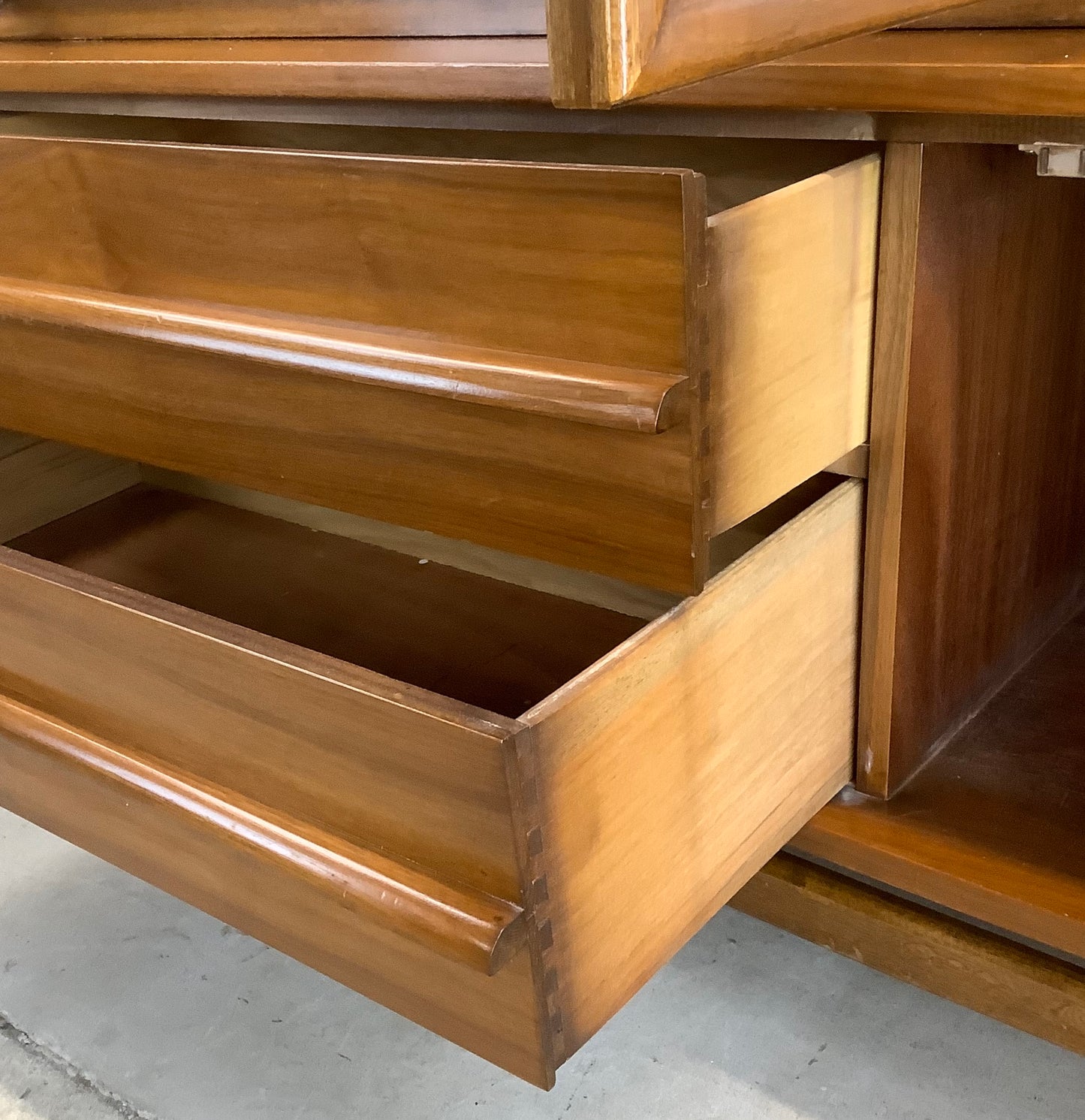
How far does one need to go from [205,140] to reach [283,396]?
436 mm

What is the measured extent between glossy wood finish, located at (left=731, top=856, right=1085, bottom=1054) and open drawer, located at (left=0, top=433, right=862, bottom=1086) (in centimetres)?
7

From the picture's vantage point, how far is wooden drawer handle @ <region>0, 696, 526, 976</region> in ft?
1.55

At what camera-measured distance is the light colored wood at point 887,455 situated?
0.59m

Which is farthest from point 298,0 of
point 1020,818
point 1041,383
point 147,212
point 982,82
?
point 1020,818

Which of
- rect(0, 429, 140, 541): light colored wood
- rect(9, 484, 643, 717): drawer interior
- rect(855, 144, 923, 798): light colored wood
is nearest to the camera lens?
rect(855, 144, 923, 798): light colored wood

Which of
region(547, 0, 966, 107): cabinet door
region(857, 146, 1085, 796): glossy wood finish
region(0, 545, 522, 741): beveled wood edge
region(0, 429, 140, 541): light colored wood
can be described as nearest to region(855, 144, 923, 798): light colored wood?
region(857, 146, 1085, 796): glossy wood finish

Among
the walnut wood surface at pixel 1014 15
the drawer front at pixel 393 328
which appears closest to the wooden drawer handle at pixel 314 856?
the drawer front at pixel 393 328

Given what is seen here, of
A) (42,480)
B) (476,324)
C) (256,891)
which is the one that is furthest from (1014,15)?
(42,480)

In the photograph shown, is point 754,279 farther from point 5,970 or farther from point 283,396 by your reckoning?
point 5,970

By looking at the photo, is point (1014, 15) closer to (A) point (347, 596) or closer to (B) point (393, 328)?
(B) point (393, 328)

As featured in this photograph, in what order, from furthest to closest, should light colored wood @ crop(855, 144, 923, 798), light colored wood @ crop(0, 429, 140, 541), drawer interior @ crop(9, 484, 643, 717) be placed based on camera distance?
light colored wood @ crop(0, 429, 140, 541) → drawer interior @ crop(9, 484, 643, 717) → light colored wood @ crop(855, 144, 923, 798)

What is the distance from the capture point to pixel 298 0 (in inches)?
28.0

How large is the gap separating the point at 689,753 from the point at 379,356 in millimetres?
230

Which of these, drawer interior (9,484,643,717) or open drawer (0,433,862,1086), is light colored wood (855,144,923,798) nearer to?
open drawer (0,433,862,1086)
